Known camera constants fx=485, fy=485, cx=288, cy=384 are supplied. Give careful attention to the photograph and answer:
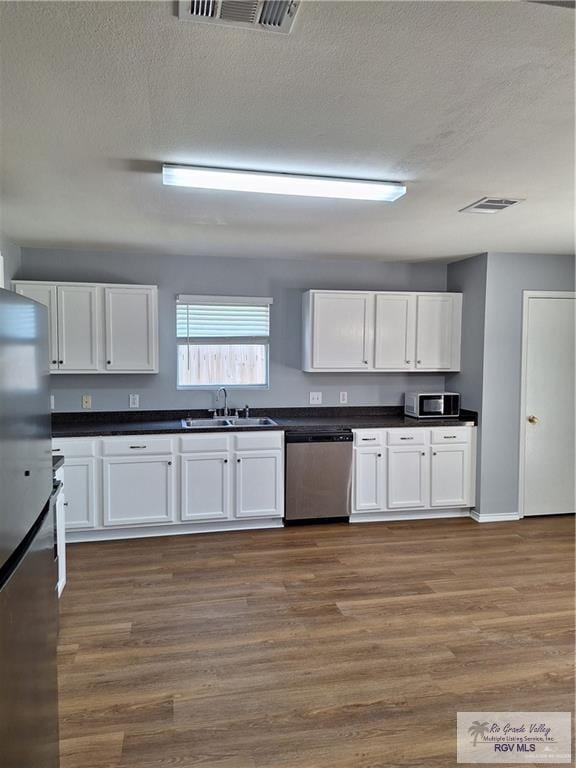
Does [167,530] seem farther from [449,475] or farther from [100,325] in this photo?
[449,475]

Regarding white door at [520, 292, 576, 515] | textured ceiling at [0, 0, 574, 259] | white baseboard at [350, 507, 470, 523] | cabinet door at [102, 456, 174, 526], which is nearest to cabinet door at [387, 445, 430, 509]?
white baseboard at [350, 507, 470, 523]

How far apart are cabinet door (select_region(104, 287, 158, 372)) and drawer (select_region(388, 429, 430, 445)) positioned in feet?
7.34

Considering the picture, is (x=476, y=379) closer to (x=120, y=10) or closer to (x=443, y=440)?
(x=443, y=440)

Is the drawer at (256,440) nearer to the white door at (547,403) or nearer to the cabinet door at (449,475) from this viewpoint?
the cabinet door at (449,475)

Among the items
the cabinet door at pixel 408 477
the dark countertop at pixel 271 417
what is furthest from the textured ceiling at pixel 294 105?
the cabinet door at pixel 408 477

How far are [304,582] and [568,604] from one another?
1648 millimetres

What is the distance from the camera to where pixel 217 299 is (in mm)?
4621

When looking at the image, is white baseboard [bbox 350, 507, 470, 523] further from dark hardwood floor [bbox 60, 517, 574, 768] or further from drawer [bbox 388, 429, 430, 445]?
drawer [bbox 388, 429, 430, 445]

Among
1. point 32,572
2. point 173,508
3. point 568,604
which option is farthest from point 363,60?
point 173,508

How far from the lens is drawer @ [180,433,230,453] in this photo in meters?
4.07

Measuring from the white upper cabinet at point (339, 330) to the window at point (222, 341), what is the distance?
50cm

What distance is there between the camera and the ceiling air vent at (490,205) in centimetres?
284

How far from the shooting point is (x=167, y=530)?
13.6ft

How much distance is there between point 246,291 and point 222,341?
0.54 metres
